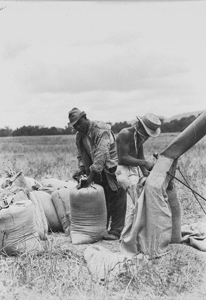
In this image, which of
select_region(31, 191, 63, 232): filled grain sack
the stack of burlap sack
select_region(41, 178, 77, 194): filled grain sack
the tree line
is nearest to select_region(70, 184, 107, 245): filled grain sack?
the stack of burlap sack

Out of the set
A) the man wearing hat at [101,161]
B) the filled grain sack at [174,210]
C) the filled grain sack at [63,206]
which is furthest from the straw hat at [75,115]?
the filled grain sack at [174,210]

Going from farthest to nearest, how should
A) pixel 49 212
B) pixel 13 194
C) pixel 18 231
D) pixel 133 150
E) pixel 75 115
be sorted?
pixel 133 150 < pixel 49 212 < pixel 75 115 < pixel 13 194 < pixel 18 231

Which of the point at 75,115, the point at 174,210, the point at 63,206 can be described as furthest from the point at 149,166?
the point at 63,206

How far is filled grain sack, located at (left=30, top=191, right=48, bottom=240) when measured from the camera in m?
5.26

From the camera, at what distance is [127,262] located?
3.97 metres

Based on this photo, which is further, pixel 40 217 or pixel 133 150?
pixel 133 150

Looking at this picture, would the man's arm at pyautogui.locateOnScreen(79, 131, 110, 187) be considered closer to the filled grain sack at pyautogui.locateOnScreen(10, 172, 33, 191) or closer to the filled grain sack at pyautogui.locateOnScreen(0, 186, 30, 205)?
the filled grain sack at pyautogui.locateOnScreen(0, 186, 30, 205)

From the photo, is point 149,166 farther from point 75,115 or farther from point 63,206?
point 63,206

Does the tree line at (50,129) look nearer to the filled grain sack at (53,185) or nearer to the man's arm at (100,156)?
the filled grain sack at (53,185)

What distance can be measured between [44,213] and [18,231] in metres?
1.03

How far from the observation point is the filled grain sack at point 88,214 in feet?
17.5

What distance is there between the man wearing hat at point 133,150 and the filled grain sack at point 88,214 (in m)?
0.52

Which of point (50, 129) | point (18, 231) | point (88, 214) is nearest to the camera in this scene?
point (18, 231)

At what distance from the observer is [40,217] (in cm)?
543
